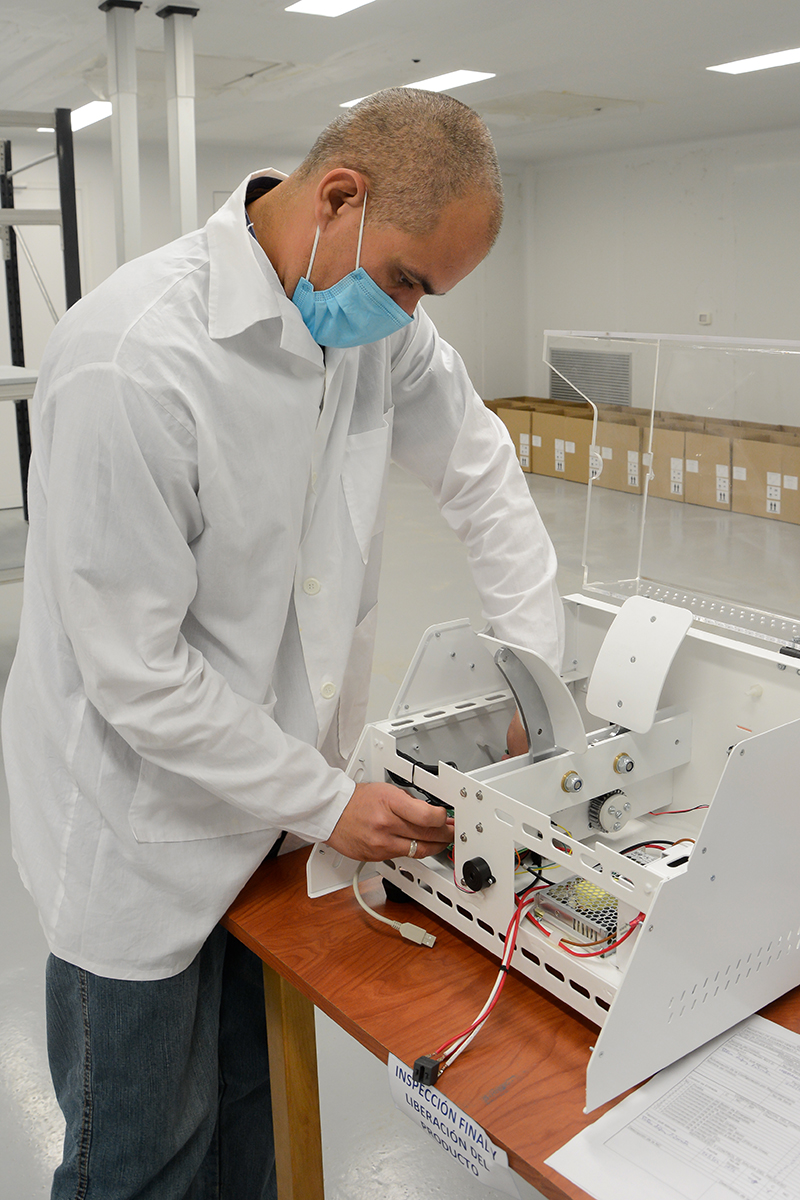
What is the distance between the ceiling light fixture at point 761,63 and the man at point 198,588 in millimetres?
4647

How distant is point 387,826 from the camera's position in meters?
0.96

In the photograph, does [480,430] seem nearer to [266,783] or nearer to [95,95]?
[266,783]

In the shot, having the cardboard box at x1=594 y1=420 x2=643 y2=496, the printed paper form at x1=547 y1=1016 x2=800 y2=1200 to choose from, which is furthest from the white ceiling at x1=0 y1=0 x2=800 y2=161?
the printed paper form at x1=547 y1=1016 x2=800 y2=1200

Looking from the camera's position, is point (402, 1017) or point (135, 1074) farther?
point (135, 1074)

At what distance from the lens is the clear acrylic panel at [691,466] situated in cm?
171

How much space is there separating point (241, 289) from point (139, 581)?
29cm

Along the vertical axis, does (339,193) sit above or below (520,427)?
above

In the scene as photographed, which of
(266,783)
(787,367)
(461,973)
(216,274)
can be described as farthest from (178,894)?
(787,367)

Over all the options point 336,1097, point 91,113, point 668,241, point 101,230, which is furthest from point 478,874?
point 668,241

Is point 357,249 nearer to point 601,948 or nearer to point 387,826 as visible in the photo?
point 387,826

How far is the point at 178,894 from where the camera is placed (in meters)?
0.99

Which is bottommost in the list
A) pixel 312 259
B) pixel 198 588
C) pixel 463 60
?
pixel 198 588

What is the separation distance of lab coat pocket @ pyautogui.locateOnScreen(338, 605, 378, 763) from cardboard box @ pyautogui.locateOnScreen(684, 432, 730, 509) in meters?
0.91

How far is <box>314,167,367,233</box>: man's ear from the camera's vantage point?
892 millimetres
